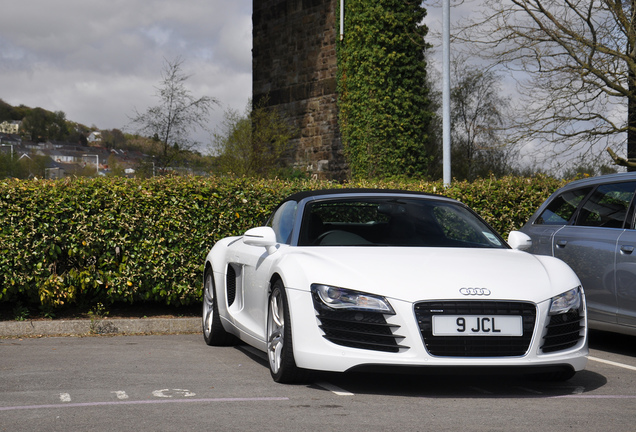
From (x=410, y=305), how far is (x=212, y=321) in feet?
11.0

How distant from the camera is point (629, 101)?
1753cm

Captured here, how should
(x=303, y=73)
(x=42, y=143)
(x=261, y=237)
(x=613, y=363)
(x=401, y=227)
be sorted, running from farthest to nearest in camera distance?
(x=42, y=143)
(x=303, y=73)
(x=613, y=363)
(x=401, y=227)
(x=261, y=237)

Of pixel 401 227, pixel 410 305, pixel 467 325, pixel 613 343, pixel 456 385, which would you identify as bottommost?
pixel 613 343

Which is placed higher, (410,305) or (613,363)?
(410,305)

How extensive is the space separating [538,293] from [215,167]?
2057 centimetres

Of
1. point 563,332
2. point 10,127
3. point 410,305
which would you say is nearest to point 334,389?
point 410,305

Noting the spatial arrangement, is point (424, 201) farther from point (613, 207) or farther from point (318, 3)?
point (318, 3)

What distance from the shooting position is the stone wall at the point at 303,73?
977 inches

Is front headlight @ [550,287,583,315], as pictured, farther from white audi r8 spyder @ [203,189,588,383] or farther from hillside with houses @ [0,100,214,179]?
hillside with houses @ [0,100,214,179]

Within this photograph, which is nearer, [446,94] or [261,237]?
[261,237]

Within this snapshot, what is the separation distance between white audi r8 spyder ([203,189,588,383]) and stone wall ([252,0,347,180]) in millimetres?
17730

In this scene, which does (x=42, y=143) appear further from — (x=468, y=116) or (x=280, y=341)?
(x=280, y=341)

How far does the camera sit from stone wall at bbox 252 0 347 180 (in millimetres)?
24812

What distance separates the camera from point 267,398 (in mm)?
5465
